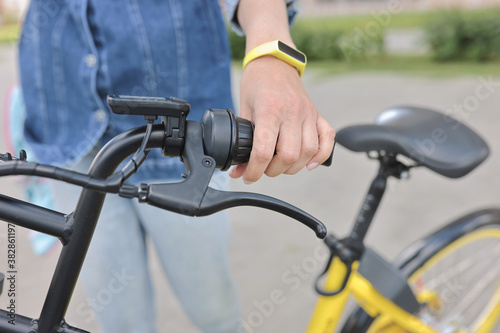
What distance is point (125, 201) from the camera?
1289mm

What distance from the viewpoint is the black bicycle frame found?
2.06ft

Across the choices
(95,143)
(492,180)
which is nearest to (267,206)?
(95,143)

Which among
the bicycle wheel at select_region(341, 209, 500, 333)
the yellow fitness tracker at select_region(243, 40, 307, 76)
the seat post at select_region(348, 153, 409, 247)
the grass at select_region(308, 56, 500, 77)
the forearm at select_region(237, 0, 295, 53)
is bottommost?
the grass at select_region(308, 56, 500, 77)

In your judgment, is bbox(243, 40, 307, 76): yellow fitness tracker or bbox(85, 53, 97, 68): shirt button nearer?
bbox(243, 40, 307, 76): yellow fitness tracker

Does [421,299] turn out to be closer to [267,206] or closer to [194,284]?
[194,284]

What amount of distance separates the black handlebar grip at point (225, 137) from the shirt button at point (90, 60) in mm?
593

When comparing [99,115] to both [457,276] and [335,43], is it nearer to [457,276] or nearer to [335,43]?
[457,276]

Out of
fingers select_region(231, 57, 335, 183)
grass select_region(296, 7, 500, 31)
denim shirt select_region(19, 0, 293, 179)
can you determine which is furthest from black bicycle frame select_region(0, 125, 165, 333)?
grass select_region(296, 7, 500, 31)

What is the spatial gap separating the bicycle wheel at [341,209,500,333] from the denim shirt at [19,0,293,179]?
0.67 metres

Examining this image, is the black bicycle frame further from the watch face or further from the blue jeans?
the blue jeans

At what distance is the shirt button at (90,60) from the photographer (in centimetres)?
117

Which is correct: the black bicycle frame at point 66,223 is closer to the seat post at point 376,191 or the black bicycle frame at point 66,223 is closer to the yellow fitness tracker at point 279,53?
the yellow fitness tracker at point 279,53

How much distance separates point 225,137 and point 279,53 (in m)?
0.26

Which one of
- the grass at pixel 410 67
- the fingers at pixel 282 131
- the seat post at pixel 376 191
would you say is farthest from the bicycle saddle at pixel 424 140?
the grass at pixel 410 67
